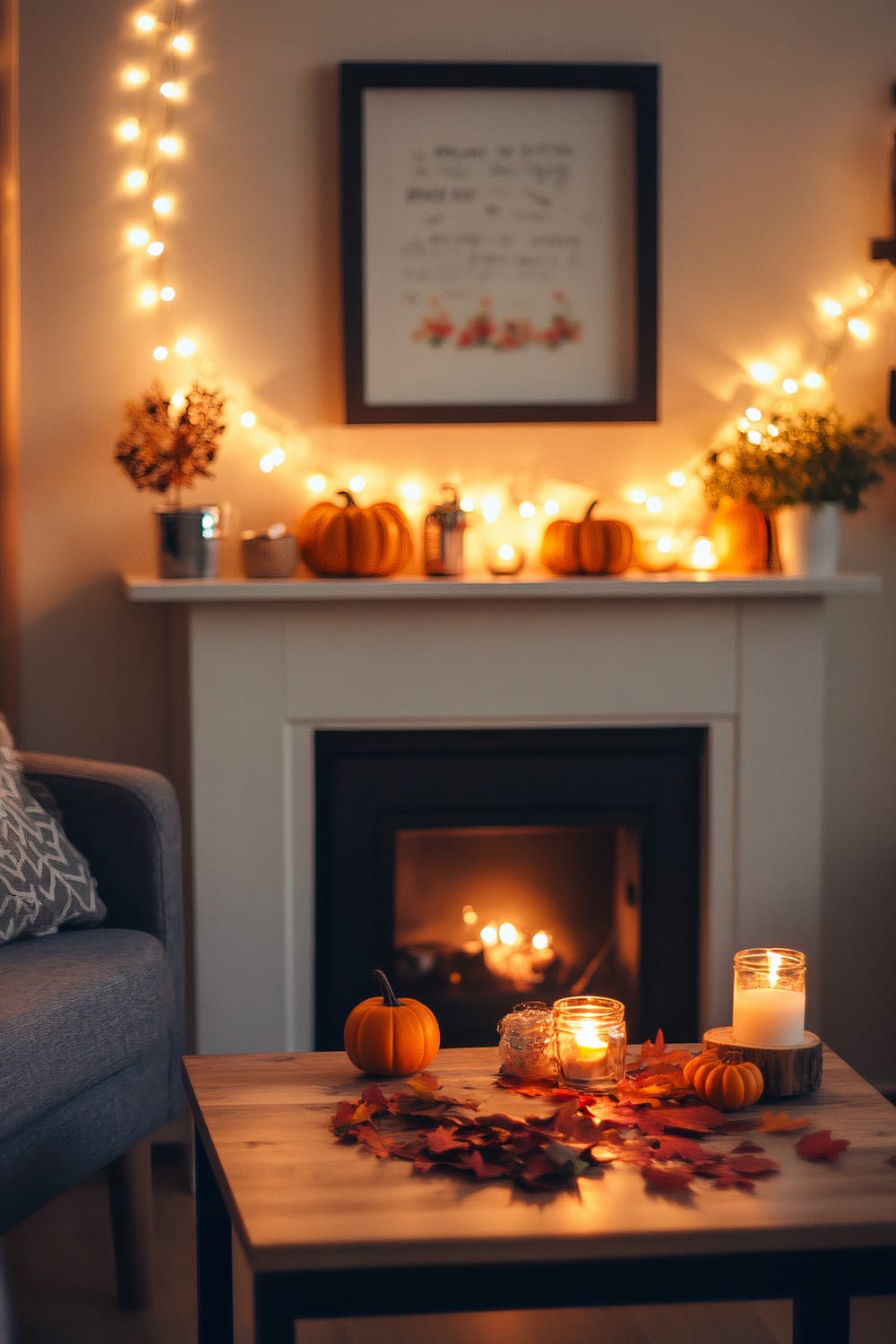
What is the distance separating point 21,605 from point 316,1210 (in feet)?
5.46

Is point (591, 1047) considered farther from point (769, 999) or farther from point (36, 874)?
point (36, 874)

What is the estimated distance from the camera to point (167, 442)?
8.45 ft

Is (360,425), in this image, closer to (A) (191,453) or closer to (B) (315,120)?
(A) (191,453)

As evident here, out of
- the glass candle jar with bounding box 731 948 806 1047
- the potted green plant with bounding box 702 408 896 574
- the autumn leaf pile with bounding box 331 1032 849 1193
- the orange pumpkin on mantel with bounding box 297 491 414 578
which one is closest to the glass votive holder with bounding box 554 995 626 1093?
the autumn leaf pile with bounding box 331 1032 849 1193

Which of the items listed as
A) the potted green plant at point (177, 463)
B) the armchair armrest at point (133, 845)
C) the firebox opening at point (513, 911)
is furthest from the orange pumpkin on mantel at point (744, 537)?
the armchair armrest at point (133, 845)

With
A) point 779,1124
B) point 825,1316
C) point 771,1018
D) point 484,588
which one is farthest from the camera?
point 484,588

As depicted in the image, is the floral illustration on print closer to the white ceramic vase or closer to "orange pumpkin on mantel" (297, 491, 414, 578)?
"orange pumpkin on mantel" (297, 491, 414, 578)

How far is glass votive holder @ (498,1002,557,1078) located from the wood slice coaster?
203 millimetres

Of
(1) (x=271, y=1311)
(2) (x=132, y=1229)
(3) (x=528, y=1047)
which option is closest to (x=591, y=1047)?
(3) (x=528, y=1047)

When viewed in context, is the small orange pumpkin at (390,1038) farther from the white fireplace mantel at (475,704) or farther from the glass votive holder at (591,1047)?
the white fireplace mantel at (475,704)

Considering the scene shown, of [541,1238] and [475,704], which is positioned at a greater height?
[475,704]

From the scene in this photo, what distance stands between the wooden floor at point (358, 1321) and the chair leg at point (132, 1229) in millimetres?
33

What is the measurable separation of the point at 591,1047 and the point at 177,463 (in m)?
1.37

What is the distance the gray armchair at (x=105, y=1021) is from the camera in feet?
6.09
